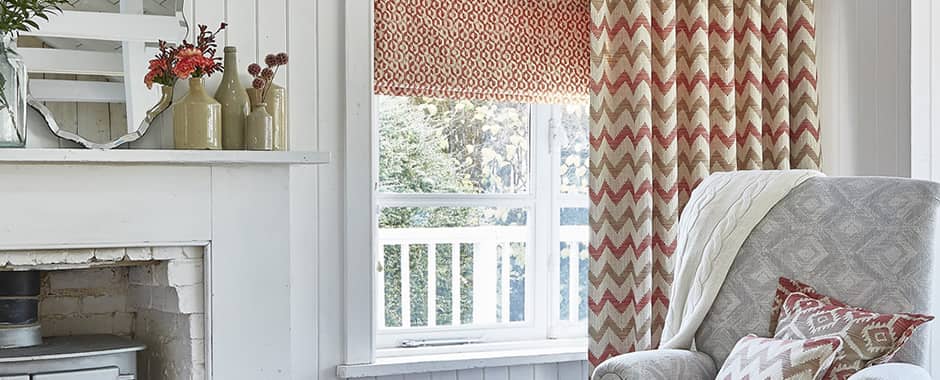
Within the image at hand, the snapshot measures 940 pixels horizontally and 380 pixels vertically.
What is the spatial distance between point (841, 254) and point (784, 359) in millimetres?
463

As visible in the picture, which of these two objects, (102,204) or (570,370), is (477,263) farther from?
(102,204)

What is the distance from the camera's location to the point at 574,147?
3.76m

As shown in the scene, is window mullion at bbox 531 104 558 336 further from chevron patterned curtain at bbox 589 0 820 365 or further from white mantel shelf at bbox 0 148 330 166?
white mantel shelf at bbox 0 148 330 166

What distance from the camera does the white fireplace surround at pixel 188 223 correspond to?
2.78 meters

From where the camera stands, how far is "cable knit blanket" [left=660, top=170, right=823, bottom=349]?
113 inches

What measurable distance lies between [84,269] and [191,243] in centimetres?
48

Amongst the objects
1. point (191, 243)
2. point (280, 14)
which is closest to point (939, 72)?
point (280, 14)

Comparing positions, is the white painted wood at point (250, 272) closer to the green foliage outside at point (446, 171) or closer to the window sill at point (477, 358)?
the window sill at point (477, 358)

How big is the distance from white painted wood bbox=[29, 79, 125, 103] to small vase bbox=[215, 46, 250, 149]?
0.28 meters

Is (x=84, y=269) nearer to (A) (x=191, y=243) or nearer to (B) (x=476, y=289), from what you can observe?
(A) (x=191, y=243)

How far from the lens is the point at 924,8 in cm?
339

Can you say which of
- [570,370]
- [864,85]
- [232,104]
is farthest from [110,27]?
[864,85]

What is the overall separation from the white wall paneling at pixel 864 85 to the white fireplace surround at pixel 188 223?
1809 mm

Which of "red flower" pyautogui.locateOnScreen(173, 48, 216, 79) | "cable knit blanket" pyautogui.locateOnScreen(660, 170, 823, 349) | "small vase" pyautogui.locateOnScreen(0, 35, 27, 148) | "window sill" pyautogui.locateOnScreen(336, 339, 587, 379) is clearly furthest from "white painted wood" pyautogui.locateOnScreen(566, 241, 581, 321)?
"small vase" pyautogui.locateOnScreen(0, 35, 27, 148)
